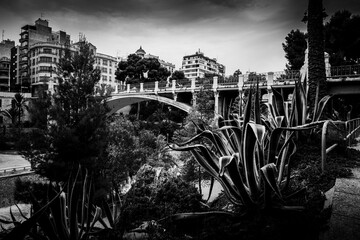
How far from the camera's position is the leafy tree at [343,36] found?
19.8 metres

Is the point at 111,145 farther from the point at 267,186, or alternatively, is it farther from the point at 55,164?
the point at 267,186

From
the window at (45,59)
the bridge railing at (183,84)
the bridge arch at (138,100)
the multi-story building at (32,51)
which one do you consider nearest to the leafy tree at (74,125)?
the bridge arch at (138,100)

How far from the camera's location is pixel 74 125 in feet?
36.4

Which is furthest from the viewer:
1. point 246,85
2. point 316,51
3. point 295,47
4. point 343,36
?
point 295,47

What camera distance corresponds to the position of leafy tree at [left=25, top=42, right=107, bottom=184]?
9.91 m

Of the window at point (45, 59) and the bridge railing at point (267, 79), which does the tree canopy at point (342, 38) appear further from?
the window at point (45, 59)

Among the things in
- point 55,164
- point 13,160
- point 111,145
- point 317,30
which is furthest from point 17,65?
point 317,30

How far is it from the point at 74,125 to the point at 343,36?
2362cm

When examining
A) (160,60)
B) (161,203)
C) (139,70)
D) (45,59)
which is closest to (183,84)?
(161,203)

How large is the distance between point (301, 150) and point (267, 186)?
9.86 ft

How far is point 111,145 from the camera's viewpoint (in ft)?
47.3

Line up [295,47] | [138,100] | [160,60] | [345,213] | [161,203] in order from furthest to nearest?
[160,60] → [138,100] → [295,47] → [161,203] → [345,213]

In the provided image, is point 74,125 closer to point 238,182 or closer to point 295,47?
point 238,182

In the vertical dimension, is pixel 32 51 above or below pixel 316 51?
above
